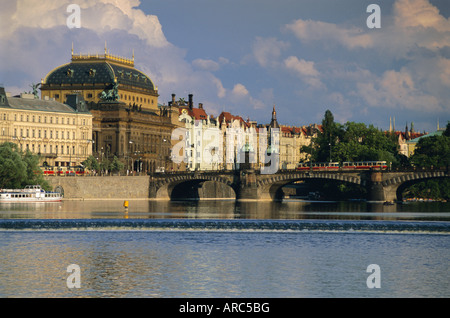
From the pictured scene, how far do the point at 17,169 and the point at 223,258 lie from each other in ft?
271

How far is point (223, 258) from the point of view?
219ft

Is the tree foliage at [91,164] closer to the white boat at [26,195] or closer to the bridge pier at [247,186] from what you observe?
the bridge pier at [247,186]

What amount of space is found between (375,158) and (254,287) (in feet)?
476

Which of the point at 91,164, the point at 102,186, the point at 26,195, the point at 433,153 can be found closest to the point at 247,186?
the point at 102,186

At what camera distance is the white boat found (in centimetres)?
14250

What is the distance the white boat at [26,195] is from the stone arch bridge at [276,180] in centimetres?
3364

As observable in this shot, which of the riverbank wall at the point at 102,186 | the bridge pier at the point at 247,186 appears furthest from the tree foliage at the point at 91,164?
the bridge pier at the point at 247,186

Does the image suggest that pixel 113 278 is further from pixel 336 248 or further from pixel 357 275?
pixel 336 248

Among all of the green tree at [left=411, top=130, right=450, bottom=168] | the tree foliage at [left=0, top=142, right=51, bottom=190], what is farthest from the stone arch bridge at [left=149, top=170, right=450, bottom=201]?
the tree foliage at [left=0, top=142, right=51, bottom=190]

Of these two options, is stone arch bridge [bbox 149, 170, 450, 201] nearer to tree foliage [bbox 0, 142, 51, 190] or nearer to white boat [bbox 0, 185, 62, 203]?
tree foliage [bbox 0, 142, 51, 190]

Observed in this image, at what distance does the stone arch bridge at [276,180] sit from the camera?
16550cm

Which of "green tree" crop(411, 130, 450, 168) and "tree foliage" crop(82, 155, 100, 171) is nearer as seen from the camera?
"green tree" crop(411, 130, 450, 168)

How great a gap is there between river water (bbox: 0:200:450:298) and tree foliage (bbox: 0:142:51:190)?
53.8 metres
